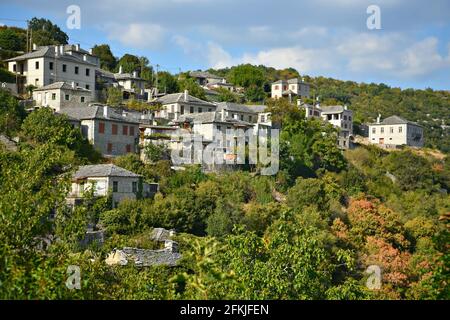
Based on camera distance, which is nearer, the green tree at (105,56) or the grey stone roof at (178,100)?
the grey stone roof at (178,100)

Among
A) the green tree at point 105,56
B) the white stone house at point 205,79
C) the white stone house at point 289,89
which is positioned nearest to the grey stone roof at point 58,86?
the green tree at point 105,56

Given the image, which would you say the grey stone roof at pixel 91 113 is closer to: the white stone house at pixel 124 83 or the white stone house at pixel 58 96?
the white stone house at pixel 58 96

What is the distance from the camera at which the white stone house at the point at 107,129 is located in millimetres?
52719

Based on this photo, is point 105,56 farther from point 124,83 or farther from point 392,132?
point 392,132

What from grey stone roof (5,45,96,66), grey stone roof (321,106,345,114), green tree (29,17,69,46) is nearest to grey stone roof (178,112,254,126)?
grey stone roof (5,45,96,66)

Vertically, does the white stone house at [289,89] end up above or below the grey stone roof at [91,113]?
above

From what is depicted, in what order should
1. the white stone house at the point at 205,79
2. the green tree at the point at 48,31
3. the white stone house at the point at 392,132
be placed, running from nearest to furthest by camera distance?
the green tree at the point at 48,31 < the white stone house at the point at 392,132 < the white stone house at the point at 205,79

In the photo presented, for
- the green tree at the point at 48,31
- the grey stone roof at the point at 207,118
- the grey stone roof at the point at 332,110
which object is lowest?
the grey stone roof at the point at 207,118

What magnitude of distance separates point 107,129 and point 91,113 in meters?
1.63

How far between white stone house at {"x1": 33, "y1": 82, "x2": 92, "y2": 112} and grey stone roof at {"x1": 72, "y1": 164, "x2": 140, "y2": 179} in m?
12.1

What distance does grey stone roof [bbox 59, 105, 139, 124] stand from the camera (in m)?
53.0

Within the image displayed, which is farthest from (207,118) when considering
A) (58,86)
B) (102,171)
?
(102,171)

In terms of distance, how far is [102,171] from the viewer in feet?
150

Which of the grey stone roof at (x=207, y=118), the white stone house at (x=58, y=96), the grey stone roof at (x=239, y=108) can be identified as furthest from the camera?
the grey stone roof at (x=239, y=108)
